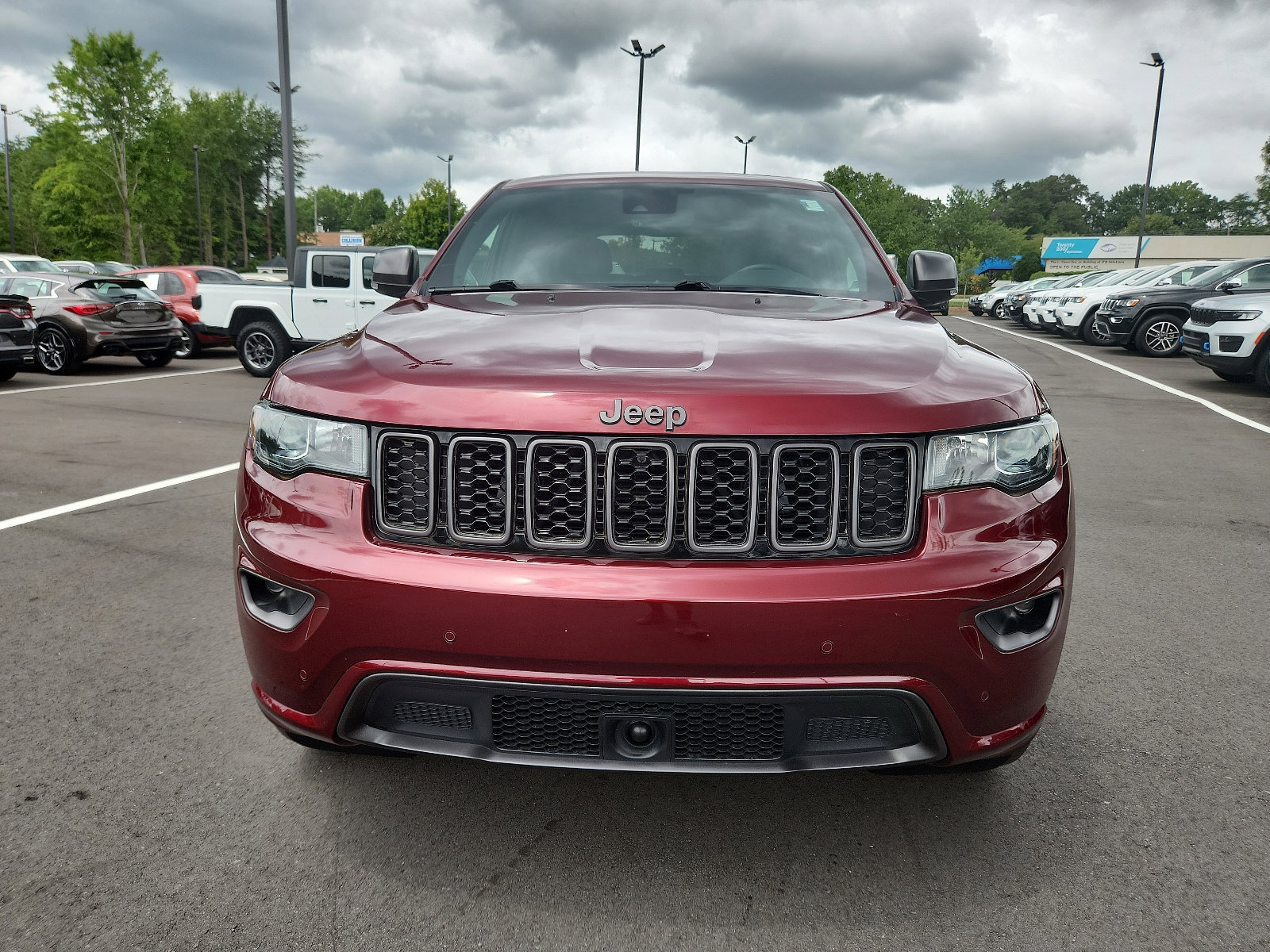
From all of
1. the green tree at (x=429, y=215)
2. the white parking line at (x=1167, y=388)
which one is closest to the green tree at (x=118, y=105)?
the green tree at (x=429, y=215)

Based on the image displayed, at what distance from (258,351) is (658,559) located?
1369cm

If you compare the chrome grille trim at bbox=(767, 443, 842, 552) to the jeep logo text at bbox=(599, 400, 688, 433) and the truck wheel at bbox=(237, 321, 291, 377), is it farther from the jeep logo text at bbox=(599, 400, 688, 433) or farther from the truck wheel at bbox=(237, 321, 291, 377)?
the truck wheel at bbox=(237, 321, 291, 377)

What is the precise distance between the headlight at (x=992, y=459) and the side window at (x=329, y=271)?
13.2 m

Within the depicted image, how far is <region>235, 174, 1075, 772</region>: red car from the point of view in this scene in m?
1.98

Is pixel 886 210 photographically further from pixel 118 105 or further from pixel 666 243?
pixel 666 243

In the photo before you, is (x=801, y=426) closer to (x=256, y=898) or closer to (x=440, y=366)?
(x=440, y=366)

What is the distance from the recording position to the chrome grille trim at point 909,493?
6.74ft

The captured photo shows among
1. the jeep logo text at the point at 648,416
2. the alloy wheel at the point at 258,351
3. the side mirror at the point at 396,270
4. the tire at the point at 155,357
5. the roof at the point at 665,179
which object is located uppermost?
the roof at the point at 665,179

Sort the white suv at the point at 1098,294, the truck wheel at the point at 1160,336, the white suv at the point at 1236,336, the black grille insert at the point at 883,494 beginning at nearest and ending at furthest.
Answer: the black grille insert at the point at 883,494 < the white suv at the point at 1236,336 < the truck wheel at the point at 1160,336 < the white suv at the point at 1098,294

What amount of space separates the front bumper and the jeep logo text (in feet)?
0.93

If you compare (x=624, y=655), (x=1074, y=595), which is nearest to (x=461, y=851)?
(x=624, y=655)

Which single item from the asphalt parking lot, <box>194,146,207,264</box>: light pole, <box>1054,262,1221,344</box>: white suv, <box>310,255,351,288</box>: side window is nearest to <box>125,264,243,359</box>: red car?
<box>310,255,351,288</box>: side window

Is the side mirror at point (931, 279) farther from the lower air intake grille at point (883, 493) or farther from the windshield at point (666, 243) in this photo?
the lower air intake grille at point (883, 493)

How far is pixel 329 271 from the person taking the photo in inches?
560
